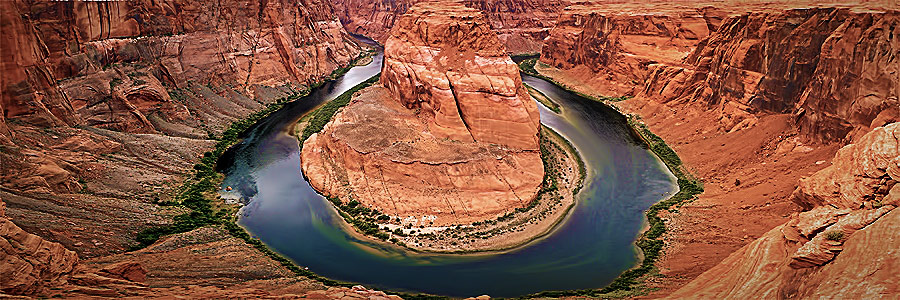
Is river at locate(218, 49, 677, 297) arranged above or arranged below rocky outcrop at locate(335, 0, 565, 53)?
below

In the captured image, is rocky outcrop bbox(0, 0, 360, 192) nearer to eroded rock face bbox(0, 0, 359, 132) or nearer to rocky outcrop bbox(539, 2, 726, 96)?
eroded rock face bbox(0, 0, 359, 132)

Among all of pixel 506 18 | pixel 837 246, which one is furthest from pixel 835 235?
pixel 506 18

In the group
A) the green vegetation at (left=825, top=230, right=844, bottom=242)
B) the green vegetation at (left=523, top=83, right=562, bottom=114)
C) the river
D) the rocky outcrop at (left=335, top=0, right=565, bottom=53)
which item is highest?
the rocky outcrop at (left=335, top=0, right=565, bottom=53)

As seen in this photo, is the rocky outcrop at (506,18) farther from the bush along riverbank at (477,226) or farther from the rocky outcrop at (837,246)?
the rocky outcrop at (837,246)

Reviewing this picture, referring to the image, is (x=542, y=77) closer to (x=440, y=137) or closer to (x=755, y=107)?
(x=755, y=107)

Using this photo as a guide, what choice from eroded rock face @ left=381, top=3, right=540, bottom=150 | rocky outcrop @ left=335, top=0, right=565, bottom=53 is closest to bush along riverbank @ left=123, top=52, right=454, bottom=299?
eroded rock face @ left=381, top=3, right=540, bottom=150

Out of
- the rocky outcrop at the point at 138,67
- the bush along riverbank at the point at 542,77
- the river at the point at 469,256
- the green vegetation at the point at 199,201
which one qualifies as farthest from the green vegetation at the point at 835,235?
the bush along riverbank at the point at 542,77
